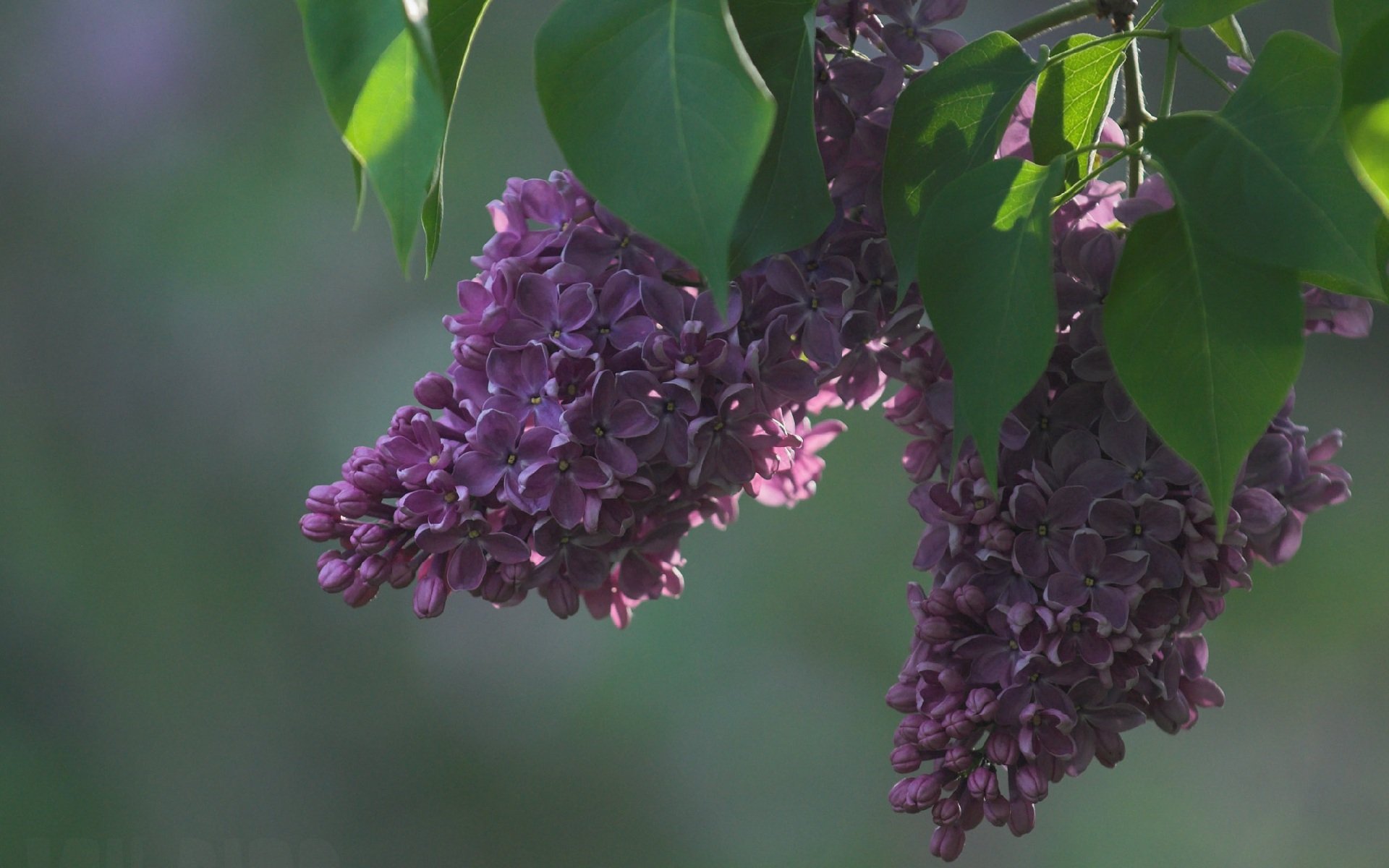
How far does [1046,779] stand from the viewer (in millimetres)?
315

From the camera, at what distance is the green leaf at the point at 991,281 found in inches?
10.0

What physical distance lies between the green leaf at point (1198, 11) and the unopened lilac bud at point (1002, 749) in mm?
176

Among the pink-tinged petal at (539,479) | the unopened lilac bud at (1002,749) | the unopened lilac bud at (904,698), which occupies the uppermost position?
the pink-tinged petal at (539,479)

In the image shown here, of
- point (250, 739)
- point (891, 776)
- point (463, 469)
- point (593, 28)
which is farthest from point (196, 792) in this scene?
point (593, 28)

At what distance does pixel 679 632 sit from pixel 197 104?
Result: 80 centimetres

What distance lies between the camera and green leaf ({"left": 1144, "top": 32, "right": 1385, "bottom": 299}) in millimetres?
244

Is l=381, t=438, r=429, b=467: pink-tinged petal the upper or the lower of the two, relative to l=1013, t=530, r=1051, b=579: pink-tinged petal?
upper

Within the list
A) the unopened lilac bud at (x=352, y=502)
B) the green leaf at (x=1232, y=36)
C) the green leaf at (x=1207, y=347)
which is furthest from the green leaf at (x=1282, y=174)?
the unopened lilac bud at (x=352, y=502)

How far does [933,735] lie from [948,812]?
0.02 meters

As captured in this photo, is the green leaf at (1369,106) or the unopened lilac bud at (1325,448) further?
the unopened lilac bud at (1325,448)

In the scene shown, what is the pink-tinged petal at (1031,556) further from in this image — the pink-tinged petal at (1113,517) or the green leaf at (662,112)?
the green leaf at (662,112)

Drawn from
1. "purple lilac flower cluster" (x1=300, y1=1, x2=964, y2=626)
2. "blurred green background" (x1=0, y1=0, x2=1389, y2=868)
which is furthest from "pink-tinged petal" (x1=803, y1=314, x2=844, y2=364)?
"blurred green background" (x1=0, y1=0, x2=1389, y2=868)

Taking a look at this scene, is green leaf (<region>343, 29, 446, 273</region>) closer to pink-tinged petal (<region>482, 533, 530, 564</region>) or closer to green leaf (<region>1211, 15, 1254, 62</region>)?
pink-tinged petal (<region>482, 533, 530, 564</region>)

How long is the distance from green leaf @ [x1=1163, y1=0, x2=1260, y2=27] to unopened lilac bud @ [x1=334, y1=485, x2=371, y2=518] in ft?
0.75
